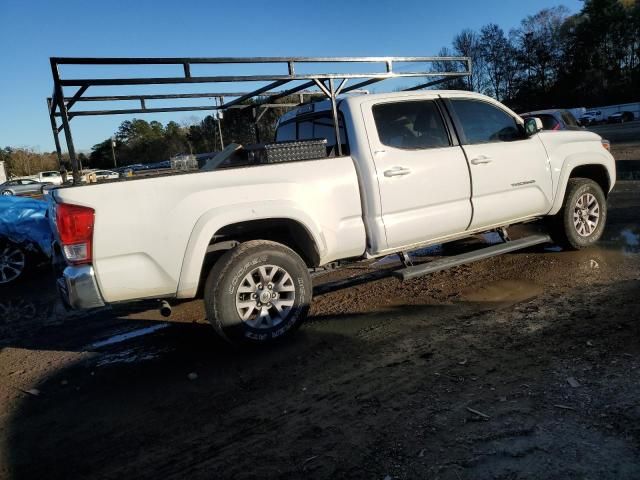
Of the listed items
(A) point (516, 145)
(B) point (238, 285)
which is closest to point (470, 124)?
(A) point (516, 145)

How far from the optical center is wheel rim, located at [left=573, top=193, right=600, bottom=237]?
6156mm

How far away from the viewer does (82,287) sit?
3518mm

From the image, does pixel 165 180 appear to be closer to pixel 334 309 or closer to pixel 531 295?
pixel 334 309

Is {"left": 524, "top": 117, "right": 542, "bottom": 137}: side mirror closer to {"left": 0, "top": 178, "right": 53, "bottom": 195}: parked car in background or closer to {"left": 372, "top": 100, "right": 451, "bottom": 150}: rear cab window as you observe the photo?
{"left": 372, "top": 100, "right": 451, "bottom": 150}: rear cab window

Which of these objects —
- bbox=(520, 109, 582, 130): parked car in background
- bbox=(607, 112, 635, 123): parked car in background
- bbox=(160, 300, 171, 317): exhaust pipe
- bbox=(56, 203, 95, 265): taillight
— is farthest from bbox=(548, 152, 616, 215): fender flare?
bbox=(607, 112, 635, 123): parked car in background

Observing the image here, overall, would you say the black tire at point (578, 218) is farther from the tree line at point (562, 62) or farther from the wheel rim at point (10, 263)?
the tree line at point (562, 62)

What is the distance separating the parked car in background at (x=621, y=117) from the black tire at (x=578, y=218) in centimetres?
4998

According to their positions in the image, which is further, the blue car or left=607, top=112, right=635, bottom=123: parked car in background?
left=607, top=112, right=635, bottom=123: parked car in background

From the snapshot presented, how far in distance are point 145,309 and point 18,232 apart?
3324 mm

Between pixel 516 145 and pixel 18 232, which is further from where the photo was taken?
pixel 18 232

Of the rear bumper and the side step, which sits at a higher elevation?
the rear bumper

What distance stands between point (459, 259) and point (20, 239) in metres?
6.65

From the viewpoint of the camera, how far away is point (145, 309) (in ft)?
19.2

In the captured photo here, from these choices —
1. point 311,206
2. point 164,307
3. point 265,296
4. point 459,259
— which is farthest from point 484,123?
point 164,307
